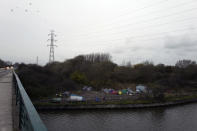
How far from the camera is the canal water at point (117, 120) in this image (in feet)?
47.8

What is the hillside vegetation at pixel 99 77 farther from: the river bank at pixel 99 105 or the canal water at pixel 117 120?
the canal water at pixel 117 120

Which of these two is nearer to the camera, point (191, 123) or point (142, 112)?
point (191, 123)

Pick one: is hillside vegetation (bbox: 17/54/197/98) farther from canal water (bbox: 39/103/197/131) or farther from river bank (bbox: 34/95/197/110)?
canal water (bbox: 39/103/197/131)

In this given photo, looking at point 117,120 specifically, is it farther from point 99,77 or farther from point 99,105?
point 99,77

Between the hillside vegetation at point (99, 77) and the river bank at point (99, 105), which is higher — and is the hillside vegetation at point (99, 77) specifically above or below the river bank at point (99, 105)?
above

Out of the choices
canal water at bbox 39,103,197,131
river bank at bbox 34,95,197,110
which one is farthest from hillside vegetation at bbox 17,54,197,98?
canal water at bbox 39,103,197,131

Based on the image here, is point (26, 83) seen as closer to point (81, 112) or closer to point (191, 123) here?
point (81, 112)

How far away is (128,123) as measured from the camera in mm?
15828

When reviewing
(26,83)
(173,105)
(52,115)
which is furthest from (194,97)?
(26,83)

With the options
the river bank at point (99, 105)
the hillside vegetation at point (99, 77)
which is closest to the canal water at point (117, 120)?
the river bank at point (99, 105)

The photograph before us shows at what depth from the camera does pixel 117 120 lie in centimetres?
1689

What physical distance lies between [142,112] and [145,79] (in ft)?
69.2

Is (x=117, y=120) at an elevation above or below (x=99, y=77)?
below

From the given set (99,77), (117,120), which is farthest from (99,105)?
(99,77)
